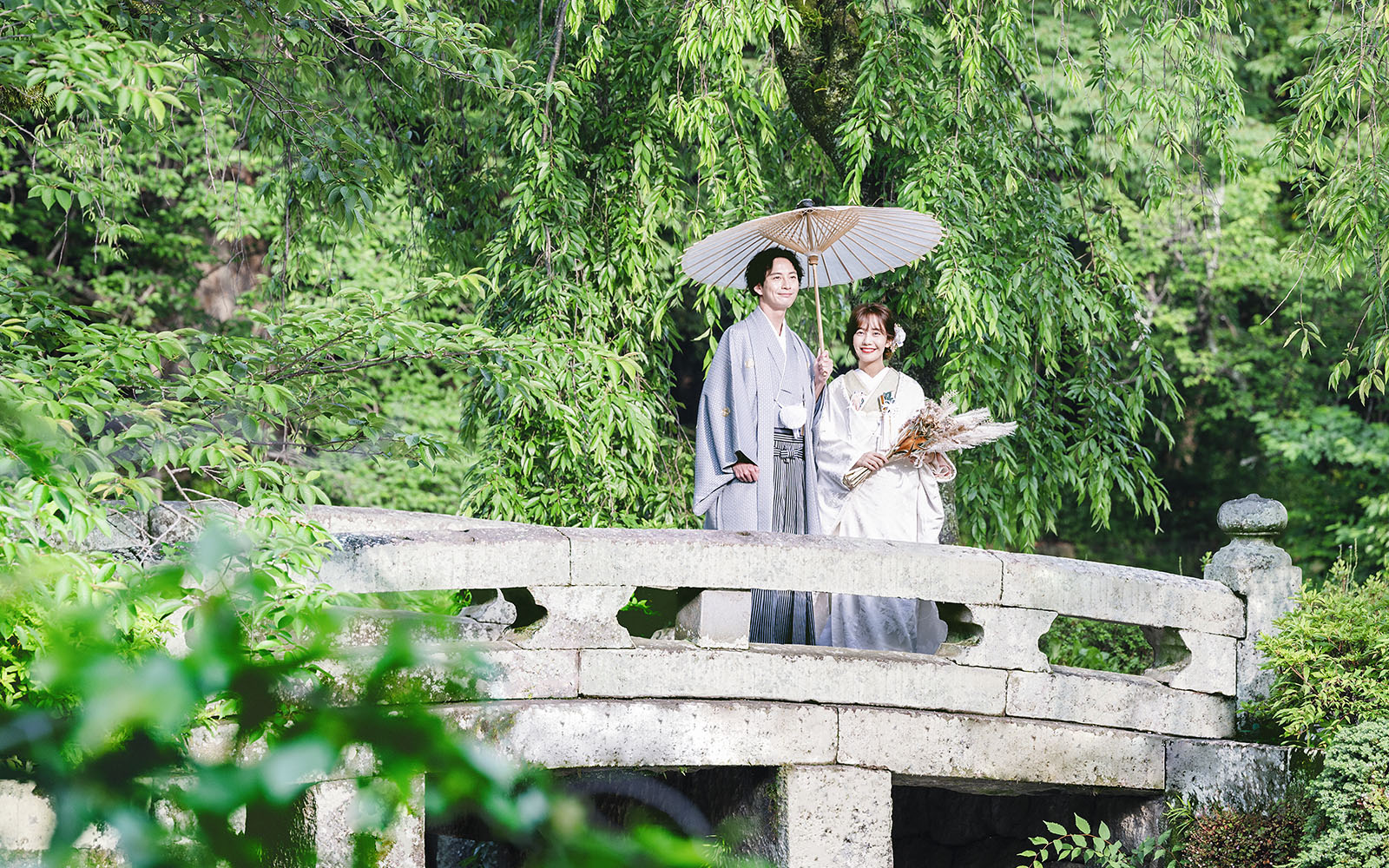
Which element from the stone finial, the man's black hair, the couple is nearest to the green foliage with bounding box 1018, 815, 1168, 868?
the couple

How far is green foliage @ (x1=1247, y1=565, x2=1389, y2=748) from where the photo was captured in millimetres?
5242

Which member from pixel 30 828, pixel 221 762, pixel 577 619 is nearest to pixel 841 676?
pixel 577 619

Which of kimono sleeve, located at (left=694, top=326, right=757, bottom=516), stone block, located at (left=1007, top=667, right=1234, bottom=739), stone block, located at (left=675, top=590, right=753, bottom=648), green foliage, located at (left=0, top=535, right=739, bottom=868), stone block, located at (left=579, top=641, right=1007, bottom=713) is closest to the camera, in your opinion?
green foliage, located at (left=0, top=535, right=739, bottom=868)

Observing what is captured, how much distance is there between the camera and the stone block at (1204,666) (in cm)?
562

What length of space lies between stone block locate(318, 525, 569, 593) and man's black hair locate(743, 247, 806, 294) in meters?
1.58

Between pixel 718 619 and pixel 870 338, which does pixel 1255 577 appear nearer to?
pixel 870 338

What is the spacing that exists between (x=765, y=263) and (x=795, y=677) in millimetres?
1813

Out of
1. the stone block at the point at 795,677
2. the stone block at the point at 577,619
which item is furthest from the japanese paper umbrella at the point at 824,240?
the stone block at the point at 577,619

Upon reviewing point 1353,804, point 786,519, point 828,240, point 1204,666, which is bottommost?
point 1353,804

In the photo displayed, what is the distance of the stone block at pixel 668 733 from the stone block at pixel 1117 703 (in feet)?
2.73

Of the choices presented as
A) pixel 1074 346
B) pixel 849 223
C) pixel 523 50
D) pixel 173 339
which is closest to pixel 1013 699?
pixel 849 223

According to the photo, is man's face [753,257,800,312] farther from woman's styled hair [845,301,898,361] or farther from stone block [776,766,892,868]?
stone block [776,766,892,868]

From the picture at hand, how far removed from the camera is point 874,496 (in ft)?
20.0

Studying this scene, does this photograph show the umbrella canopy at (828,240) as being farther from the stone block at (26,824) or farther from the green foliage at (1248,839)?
the stone block at (26,824)
